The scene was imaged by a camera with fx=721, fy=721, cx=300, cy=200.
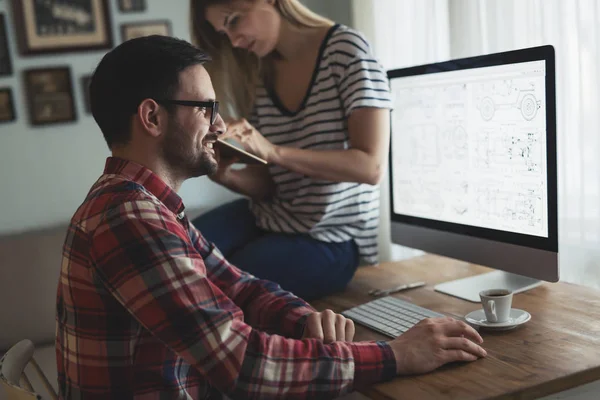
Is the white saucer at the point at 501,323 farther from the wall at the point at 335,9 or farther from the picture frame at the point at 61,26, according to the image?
the picture frame at the point at 61,26

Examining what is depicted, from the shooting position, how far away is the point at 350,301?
1688mm

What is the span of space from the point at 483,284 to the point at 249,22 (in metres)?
0.88

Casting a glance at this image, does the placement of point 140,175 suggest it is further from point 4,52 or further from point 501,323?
point 4,52

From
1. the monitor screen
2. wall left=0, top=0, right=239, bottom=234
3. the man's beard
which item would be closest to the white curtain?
the monitor screen

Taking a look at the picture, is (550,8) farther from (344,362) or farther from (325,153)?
(344,362)

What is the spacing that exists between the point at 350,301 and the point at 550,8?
906 mm

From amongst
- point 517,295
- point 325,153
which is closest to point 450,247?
point 517,295

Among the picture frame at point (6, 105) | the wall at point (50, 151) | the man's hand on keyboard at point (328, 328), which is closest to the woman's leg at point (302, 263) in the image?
the man's hand on keyboard at point (328, 328)

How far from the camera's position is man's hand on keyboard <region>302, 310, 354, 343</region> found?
51.1 inches

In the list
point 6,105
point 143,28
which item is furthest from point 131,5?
point 6,105

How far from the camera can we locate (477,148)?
5.21 feet

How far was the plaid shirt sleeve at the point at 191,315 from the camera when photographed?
3.44 feet

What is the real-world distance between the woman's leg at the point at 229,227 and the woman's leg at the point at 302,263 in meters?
0.12

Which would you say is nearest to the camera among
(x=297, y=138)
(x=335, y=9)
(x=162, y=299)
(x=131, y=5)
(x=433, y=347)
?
(x=162, y=299)
